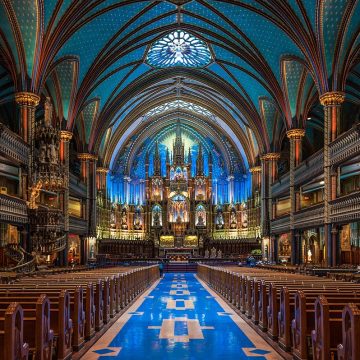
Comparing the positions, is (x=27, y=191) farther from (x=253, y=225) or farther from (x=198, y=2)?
(x=253, y=225)

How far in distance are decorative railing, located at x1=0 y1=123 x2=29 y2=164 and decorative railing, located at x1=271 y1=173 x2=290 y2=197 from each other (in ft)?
60.9

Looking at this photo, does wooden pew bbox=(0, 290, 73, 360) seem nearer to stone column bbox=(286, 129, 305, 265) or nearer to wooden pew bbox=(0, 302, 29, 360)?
wooden pew bbox=(0, 302, 29, 360)

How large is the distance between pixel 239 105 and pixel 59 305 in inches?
1399

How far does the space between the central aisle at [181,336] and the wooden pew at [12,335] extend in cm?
304

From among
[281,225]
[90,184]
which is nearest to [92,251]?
[90,184]

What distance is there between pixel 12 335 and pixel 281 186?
112 feet

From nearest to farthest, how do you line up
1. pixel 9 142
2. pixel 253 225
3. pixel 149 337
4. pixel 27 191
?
pixel 149 337 → pixel 9 142 → pixel 27 191 → pixel 253 225

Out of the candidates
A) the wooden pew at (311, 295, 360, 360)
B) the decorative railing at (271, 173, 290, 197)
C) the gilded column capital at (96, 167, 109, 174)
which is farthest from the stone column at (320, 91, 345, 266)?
the gilded column capital at (96, 167, 109, 174)

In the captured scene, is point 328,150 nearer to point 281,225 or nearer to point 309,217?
point 309,217

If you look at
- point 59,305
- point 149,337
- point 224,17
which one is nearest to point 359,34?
point 224,17

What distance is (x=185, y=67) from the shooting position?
42.3 m

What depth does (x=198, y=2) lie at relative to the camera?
3116 cm

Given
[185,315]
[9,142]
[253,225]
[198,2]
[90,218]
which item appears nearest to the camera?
[185,315]

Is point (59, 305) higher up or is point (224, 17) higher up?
point (224, 17)
